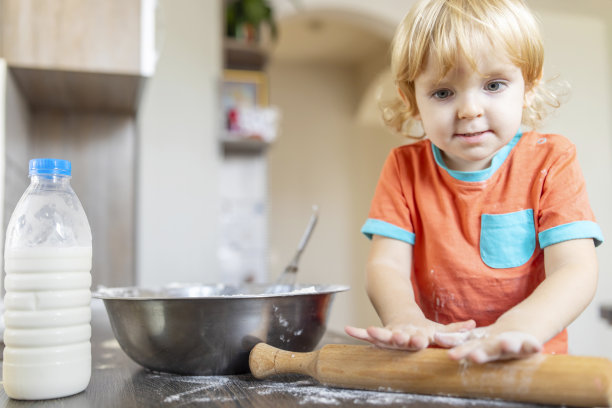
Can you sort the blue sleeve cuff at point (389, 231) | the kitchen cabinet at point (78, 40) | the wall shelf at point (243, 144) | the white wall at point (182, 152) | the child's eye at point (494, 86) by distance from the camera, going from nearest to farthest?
the child's eye at point (494, 86) < the blue sleeve cuff at point (389, 231) < the kitchen cabinet at point (78, 40) < the white wall at point (182, 152) < the wall shelf at point (243, 144)

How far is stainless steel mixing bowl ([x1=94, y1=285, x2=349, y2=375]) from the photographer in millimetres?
563

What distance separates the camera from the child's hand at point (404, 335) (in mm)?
480

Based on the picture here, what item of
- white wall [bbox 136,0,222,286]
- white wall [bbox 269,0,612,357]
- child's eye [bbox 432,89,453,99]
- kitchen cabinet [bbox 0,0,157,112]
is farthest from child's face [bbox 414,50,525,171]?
white wall [bbox 269,0,612,357]

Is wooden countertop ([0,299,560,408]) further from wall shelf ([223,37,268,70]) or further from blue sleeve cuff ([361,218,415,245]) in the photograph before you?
wall shelf ([223,37,268,70])

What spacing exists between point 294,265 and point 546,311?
1.45ft

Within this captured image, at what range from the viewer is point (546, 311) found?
1.69 feet

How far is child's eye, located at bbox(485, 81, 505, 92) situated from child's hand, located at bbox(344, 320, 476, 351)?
0.91 ft

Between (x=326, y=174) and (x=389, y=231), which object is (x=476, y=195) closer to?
(x=389, y=231)

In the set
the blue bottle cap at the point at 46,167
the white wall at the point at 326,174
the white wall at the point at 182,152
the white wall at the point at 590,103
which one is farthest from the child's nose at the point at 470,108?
the white wall at the point at 326,174

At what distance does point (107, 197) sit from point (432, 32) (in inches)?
71.5

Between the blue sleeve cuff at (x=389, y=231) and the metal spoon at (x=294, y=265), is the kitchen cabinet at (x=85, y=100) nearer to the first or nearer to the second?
the metal spoon at (x=294, y=265)

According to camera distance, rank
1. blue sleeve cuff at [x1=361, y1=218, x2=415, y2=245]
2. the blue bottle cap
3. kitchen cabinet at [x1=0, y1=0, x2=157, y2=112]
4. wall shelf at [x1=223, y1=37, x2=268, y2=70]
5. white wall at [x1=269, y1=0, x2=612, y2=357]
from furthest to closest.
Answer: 1. white wall at [x1=269, y1=0, x2=612, y2=357]
2. wall shelf at [x1=223, y1=37, x2=268, y2=70]
3. kitchen cabinet at [x1=0, y1=0, x2=157, y2=112]
4. blue sleeve cuff at [x1=361, y1=218, x2=415, y2=245]
5. the blue bottle cap

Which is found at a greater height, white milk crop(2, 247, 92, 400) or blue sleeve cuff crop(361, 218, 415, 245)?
blue sleeve cuff crop(361, 218, 415, 245)

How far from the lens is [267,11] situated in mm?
2777
